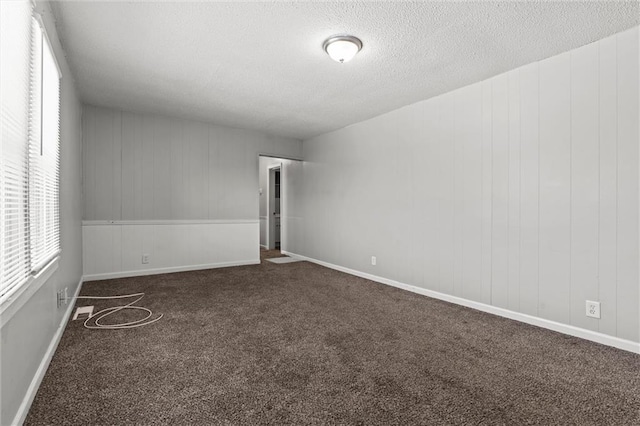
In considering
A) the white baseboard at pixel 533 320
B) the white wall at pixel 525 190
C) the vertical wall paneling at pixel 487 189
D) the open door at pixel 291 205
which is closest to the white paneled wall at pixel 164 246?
the open door at pixel 291 205

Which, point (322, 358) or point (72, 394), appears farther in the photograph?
point (322, 358)

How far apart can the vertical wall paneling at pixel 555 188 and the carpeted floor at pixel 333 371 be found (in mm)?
347

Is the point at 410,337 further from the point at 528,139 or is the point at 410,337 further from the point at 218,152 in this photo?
the point at 218,152

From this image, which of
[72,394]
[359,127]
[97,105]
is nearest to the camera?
[72,394]

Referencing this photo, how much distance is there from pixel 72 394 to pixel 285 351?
1.21 metres

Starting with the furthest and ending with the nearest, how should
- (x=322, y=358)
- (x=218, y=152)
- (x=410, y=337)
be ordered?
(x=218, y=152) → (x=410, y=337) → (x=322, y=358)

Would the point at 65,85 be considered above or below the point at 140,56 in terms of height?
below

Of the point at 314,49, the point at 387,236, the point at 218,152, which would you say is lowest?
the point at 387,236

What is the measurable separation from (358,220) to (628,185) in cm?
310

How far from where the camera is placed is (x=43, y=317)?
6.40 feet

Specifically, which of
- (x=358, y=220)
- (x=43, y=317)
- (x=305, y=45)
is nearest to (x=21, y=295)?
(x=43, y=317)

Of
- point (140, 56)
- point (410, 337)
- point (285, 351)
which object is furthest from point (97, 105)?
point (410, 337)

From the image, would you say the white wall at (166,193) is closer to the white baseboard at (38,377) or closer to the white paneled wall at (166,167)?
the white paneled wall at (166,167)

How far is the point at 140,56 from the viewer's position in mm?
2928
